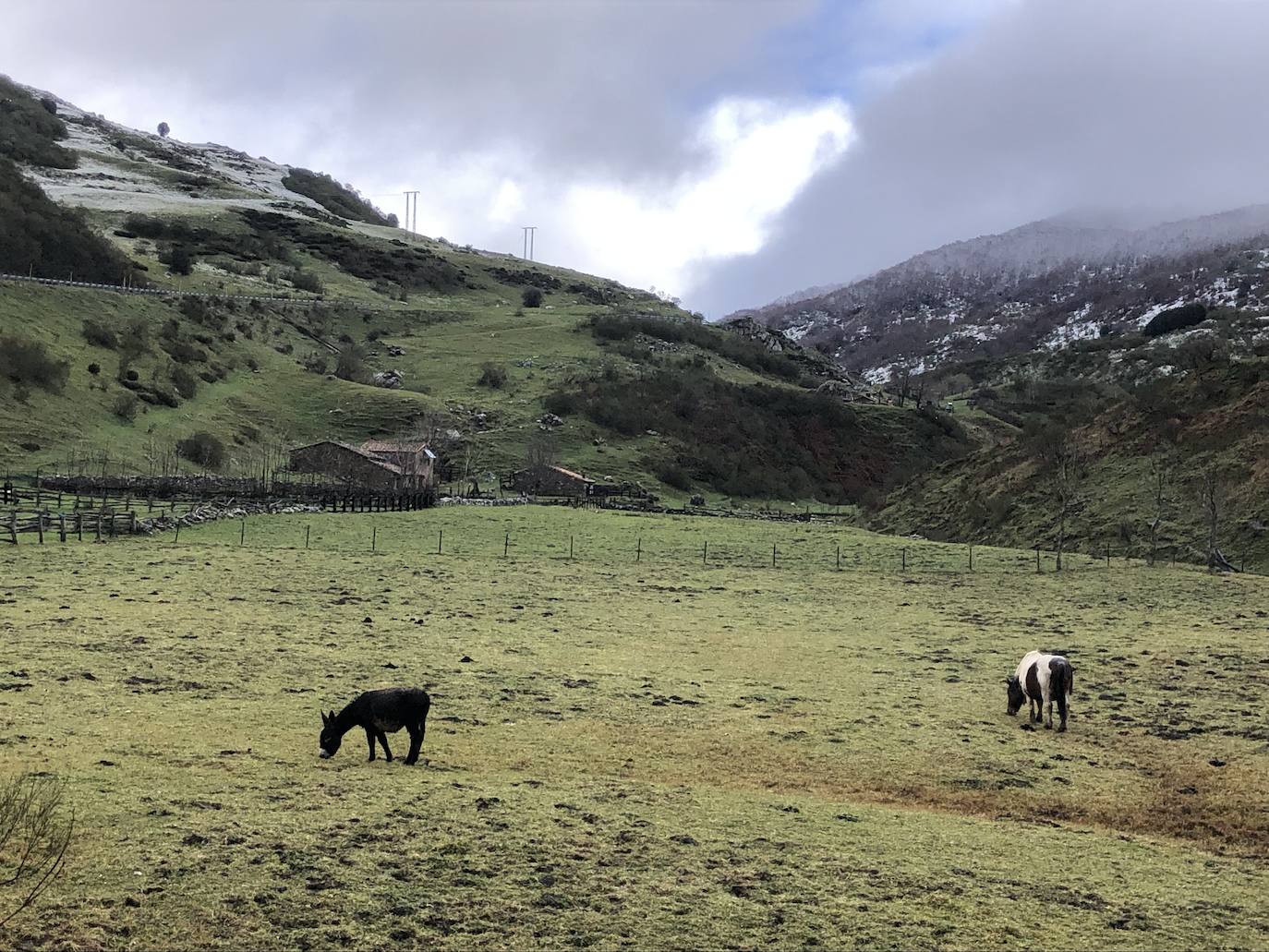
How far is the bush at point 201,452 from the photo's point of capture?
73.2 meters

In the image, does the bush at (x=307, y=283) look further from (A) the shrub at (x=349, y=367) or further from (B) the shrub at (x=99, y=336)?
(B) the shrub at (x=99, y=336)

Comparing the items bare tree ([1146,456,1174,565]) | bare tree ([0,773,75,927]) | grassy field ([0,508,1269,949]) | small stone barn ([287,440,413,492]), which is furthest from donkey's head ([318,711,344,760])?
small stone barn ([287,440,413,492])

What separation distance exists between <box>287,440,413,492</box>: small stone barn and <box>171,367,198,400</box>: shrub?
1382 centimetres

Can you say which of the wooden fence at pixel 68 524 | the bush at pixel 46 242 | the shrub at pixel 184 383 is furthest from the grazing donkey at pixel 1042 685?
the bush at pixel 46 242

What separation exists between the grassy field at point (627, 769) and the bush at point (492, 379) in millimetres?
86224

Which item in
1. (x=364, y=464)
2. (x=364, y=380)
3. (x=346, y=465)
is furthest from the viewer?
(x=364, y=380)

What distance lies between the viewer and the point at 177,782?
11.8 m

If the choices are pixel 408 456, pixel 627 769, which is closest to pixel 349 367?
pixel 408 456

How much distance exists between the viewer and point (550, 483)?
271 ft

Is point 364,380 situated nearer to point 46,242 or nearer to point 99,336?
point 99,336

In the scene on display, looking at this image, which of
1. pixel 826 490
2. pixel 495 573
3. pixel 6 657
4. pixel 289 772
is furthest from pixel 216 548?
pixel 826 490

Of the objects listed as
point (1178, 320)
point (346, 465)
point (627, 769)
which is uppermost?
point (1178, 320)

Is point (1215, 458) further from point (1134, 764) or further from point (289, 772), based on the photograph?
point (289, 772)

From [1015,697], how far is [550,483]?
2603 inches
